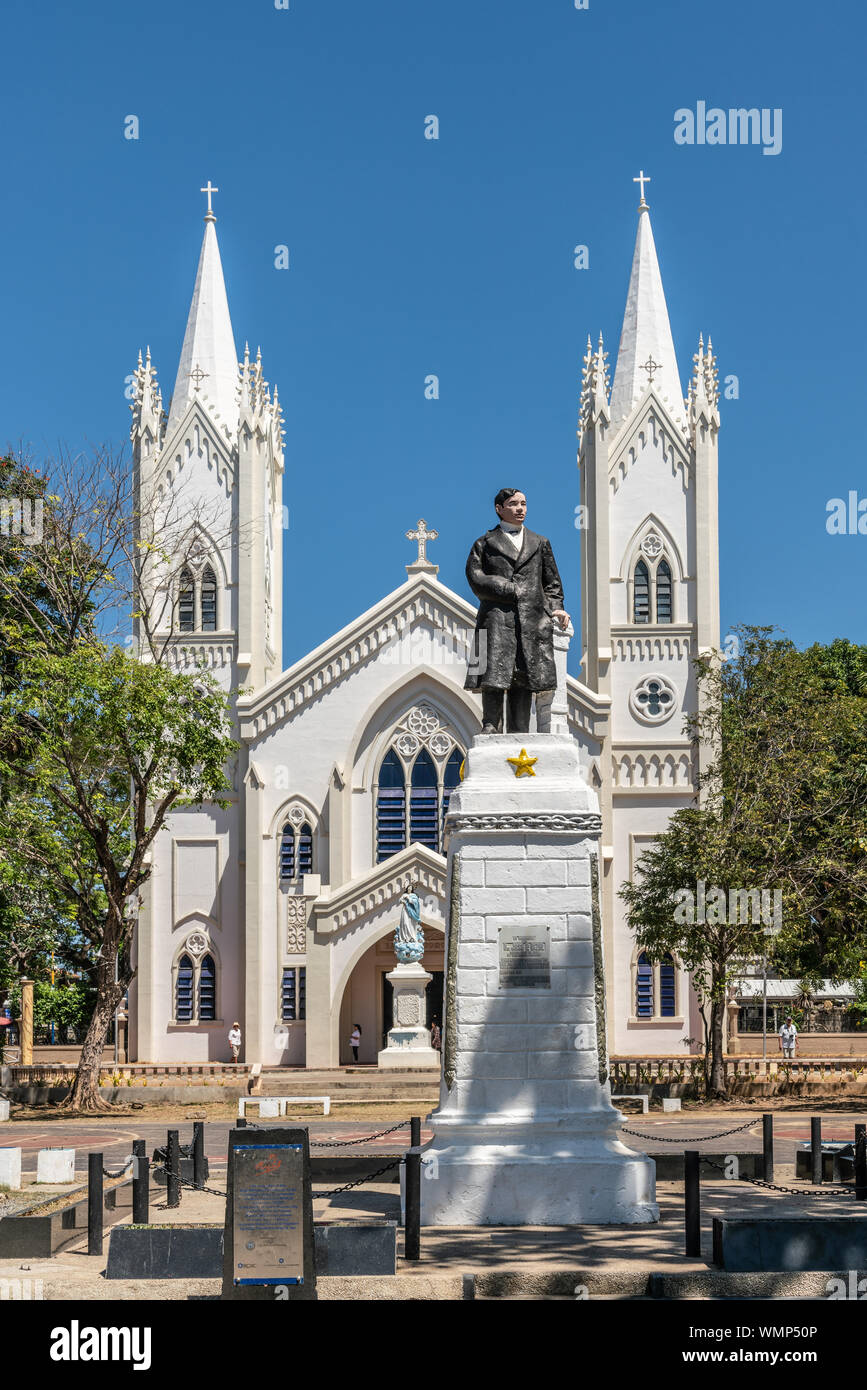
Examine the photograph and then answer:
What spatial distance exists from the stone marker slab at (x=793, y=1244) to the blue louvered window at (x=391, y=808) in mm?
34730

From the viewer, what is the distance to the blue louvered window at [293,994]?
46.3m

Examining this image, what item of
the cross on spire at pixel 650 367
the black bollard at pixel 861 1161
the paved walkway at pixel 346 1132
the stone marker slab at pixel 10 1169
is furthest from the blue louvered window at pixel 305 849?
the black bollard at pixel 861 1161

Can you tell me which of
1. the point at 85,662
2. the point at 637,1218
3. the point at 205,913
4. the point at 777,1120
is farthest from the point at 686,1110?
the point at 637,1218

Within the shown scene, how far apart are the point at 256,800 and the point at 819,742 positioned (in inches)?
625

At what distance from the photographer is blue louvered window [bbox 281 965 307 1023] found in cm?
4628

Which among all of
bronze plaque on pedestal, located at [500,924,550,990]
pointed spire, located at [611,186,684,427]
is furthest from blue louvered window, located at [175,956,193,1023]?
bronze plaque on pedestal, located at [500,924,550,990]

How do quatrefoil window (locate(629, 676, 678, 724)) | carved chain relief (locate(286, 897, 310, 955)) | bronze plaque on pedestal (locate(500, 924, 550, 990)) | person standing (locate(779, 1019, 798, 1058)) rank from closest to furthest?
bronze plaque on pedestal (locate(500, 924, 550, 990)), person standing (locate(779, 1019, 798, 1058)), carved chain relief (locate(286, 897, 310, 955)), quatrefoil window (locate(629, 676, 678, 724))

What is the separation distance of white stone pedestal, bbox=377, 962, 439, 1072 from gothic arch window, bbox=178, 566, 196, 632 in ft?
43.6

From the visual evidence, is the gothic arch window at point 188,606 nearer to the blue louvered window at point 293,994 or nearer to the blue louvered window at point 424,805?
the blue louvered window at point 424,805

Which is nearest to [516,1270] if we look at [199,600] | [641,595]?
[641,595]

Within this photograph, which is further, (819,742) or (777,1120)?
(819,742)

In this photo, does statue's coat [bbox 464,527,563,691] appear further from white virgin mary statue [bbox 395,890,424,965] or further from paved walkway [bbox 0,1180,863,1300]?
white virgin mary statue [bbox 395,890,424,965]
